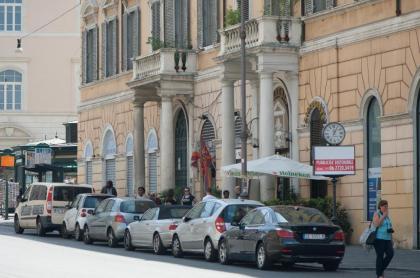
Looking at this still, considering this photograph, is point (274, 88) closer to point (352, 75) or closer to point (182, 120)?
point (352, 75)

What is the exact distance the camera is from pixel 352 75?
39594 mm

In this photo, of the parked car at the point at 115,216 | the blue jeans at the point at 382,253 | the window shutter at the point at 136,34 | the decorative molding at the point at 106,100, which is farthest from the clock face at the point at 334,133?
the window shutter at the point at 136,34

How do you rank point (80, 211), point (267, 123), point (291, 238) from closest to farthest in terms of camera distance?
point (291, 238) < point (267, 123) < point (80, 211)

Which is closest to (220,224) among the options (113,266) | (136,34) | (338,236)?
(113,266)

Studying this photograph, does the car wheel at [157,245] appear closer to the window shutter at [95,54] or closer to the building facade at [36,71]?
the window shutter at [95,54]

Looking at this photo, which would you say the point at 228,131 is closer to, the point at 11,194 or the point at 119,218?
the point at 119,218

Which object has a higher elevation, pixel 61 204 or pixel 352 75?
pixel 352 75

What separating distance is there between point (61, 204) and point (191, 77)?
735 centimetres

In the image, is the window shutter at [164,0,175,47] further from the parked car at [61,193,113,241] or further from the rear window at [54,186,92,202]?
the parked car at [61,193,113,241]

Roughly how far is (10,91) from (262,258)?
211 ft

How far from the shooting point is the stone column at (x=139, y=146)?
54.9 meters

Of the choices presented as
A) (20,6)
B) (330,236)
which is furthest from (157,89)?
(20,6)

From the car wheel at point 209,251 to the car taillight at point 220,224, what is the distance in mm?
590

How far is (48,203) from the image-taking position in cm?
4775
